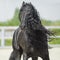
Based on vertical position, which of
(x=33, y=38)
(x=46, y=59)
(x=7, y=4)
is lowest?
(x=46, y=59)

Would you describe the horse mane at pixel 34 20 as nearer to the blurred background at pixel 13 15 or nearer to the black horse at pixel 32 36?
the black horse at pixel 32 36

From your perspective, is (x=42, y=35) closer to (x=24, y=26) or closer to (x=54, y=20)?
(x=24, y=26)

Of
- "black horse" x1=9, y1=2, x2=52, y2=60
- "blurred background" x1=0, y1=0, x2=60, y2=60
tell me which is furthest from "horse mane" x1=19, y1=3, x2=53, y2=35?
"blurred background" x1=0, y1=0, x2=60, y2=60

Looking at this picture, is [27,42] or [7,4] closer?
[27,42]

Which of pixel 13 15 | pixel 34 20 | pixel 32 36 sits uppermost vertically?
pixel 13 15

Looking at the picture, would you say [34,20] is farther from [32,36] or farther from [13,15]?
[13,15]

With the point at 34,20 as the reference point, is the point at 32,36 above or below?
below

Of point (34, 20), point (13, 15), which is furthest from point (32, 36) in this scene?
point (13, 15)

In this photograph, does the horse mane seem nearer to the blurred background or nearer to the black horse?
the black horse

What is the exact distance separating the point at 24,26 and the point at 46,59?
0.51 m

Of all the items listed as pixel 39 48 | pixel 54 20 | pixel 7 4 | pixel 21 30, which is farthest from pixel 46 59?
pixel 7 4

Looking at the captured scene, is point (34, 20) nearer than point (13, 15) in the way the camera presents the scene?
Yes

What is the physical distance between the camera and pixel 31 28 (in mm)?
4402

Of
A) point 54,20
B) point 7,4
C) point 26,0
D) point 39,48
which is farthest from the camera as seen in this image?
point 7,4
